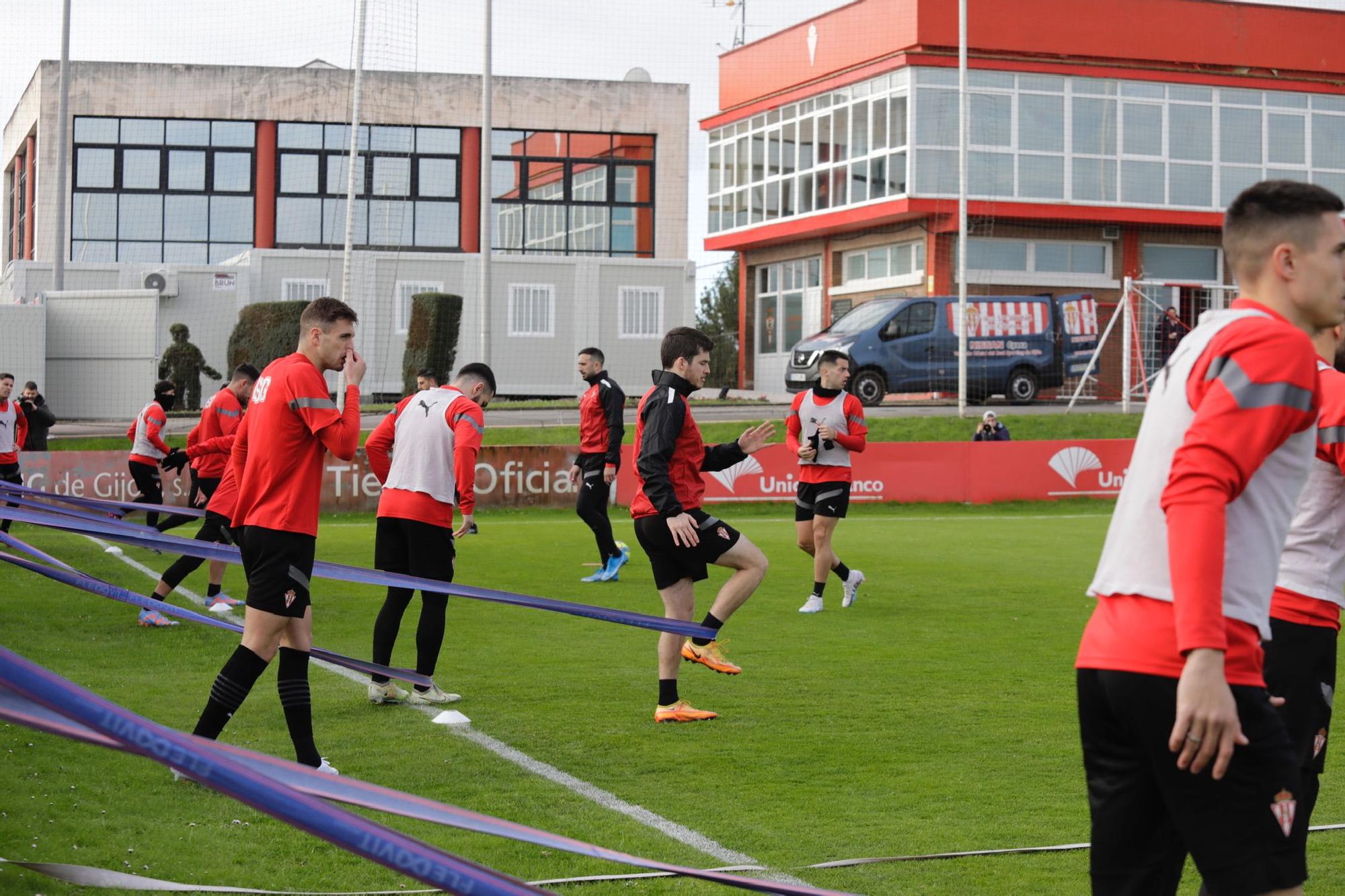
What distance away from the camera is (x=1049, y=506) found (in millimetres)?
25141

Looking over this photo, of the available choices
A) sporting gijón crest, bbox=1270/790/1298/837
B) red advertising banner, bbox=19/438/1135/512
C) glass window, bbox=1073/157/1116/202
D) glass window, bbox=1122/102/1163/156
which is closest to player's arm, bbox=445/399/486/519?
sporting gijón crest, bbox=1270/790/1298/837

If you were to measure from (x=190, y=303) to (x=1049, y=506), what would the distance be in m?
24.4

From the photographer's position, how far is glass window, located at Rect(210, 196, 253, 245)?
47000 millimetres

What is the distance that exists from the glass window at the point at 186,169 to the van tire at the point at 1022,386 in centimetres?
2618

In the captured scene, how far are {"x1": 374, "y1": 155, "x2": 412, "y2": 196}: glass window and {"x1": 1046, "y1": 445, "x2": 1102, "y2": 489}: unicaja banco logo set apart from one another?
27.5m

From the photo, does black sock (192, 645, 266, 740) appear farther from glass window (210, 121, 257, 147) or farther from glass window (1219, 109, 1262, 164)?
glass window (210, 121, 257, 147)

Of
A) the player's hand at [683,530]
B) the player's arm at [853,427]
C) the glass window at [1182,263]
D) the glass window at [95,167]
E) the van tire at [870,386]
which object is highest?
the glass window at [95,167]

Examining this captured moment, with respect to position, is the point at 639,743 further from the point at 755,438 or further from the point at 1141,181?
the point at 1141,181

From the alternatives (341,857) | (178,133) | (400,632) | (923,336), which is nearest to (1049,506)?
(923,336)

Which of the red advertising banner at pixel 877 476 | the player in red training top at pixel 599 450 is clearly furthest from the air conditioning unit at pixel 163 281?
the player in red training top at pixel 599 450

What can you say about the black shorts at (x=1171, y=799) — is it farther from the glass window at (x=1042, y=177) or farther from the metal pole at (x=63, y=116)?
the glass window at (x=1042, y=177)

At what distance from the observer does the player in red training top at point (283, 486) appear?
6.09 meters

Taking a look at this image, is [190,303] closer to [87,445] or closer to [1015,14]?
[87,445]

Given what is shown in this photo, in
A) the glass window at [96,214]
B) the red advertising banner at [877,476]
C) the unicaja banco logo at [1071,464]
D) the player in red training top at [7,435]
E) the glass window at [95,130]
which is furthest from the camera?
the glass window at [96,214]
